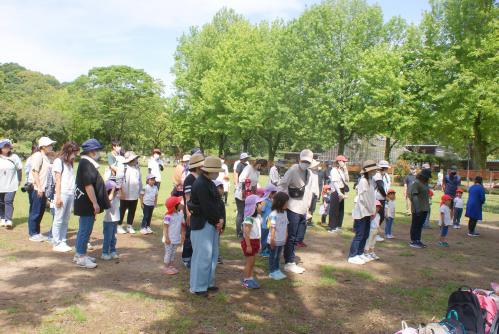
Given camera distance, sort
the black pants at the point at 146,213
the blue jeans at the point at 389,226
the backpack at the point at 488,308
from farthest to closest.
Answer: the blue jeans at the point at 389,226 → the black pants at the point at 146,213 → the backpack at the point at 488,308

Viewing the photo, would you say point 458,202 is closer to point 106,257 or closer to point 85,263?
point 106,257

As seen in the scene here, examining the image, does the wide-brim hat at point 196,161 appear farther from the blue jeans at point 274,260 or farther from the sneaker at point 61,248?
the sneaker at point 61,248

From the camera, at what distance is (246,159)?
11.1 meters

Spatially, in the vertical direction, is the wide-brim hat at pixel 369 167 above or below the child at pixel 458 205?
above

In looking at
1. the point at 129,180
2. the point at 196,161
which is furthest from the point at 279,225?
the point at 129,180

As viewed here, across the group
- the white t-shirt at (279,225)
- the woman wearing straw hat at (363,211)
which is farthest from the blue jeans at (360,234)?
the white t-shirt at (279,225)

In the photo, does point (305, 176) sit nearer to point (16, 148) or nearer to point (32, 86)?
point (16, 148)

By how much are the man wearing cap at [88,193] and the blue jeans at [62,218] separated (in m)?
1.04

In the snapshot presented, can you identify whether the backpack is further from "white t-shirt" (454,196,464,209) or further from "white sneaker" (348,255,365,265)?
"white t-shirt" (454,196,464,209)

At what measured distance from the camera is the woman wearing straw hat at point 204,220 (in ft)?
17.5

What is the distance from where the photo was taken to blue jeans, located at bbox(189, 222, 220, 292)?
541cm

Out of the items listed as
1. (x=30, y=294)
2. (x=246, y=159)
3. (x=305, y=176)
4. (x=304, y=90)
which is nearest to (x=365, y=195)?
(x=305, y=176)

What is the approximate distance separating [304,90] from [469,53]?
13623mm

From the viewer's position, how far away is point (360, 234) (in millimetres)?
7789
